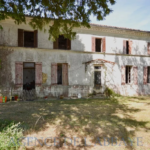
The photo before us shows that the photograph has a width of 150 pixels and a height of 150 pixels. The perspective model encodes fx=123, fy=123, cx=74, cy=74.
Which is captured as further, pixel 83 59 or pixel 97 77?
pixel 97 77

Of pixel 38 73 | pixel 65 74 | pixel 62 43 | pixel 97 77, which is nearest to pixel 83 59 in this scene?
pixel 65 74

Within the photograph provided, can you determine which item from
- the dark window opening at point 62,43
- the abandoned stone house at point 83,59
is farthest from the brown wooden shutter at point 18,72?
the dark window opening at point 62,43

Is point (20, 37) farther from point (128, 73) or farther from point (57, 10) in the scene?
point (128, 73)

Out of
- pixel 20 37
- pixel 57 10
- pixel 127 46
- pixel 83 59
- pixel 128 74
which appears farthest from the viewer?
pixel 127 46

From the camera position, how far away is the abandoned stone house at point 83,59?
9.07 m

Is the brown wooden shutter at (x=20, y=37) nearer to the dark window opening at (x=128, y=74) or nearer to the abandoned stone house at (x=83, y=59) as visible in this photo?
the abandoned stone house at (x=83, y=59)

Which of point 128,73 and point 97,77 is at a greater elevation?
point 128,73

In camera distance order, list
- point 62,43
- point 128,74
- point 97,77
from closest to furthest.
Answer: point 62,43 → point 97,77 → point 128,74

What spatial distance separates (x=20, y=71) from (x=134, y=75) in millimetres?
10152

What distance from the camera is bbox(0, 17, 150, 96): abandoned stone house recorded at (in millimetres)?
9070

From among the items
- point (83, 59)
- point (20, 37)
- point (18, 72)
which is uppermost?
point (20, 37)

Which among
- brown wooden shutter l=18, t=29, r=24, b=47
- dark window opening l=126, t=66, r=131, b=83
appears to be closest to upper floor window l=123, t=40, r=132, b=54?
dark window opening l=126, t=66, r=131, b=83

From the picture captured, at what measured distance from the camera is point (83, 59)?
34.7 feet

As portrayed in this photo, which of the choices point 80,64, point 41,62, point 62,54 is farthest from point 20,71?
point 80,64
